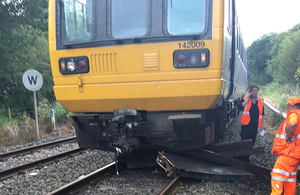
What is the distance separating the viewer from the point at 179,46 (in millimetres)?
3818

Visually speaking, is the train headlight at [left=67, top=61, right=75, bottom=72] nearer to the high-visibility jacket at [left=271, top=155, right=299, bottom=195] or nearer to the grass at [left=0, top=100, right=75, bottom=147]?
the high-visibility jacket at [left=271, top=155, right=299, bottom=195]

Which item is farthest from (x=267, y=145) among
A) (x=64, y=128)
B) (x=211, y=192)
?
(x=64, y=128)

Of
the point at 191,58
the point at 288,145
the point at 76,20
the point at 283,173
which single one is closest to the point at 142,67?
the point at 191,58

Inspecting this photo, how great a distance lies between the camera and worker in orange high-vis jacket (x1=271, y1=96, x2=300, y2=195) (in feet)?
11.6

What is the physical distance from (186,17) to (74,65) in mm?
1696

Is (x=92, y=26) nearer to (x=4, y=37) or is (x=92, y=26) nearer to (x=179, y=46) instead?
(x=179, y=46)

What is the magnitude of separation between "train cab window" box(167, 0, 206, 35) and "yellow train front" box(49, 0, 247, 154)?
13 millimetres

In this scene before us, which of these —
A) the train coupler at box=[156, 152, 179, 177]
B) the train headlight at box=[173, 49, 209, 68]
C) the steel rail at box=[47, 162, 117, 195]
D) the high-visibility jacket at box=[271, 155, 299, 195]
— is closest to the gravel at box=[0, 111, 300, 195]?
the steel rail at box=[47, 162, 117, 195]

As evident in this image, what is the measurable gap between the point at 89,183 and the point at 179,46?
7.74 feet

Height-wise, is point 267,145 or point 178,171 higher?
point 178,171

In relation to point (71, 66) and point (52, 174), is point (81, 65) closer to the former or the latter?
point (71, 66)

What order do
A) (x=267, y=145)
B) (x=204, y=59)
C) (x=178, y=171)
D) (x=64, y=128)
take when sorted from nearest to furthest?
(x=204, y=59), (x=178, y=171), (x=267, y=145), (x=64, y=128)

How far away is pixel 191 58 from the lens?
3.80 m

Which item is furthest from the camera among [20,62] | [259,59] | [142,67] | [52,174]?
[259,59]
